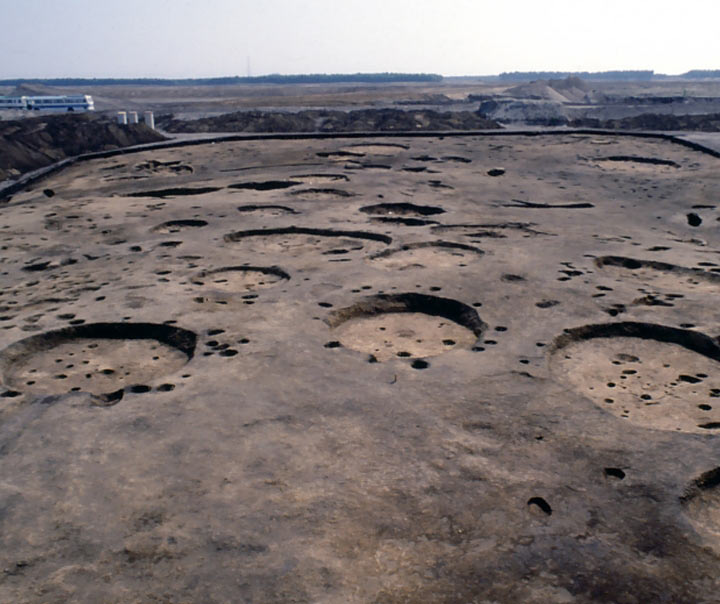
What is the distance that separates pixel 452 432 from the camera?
3479mm

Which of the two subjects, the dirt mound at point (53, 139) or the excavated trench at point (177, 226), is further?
the dirt mound at point (53, 139)

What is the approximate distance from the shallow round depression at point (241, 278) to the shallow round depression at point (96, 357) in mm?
1023

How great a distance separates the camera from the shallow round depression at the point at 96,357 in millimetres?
4188

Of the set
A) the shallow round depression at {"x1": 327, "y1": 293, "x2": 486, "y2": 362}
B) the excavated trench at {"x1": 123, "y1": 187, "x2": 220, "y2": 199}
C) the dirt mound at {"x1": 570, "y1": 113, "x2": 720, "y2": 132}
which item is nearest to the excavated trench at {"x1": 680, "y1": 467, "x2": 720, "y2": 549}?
the shallow round depression at {"x1": 327, "y1": 293, "x2": 486, "y2": 362}

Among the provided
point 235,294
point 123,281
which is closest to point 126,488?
point 235,294

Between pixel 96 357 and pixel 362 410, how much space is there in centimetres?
197

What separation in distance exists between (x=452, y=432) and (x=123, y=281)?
141 inches

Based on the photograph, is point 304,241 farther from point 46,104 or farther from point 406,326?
point 46,104

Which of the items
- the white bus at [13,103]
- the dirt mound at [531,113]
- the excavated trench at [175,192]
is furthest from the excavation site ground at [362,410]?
the white bus at [13,103]

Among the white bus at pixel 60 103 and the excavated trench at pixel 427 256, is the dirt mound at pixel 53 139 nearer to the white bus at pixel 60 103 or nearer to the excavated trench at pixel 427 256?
the excavated trench at pixel 427 256

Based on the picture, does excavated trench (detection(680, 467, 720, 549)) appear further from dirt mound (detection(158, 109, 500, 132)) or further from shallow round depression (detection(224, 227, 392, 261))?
dirt mound (detection(158, 109, 500, 132))

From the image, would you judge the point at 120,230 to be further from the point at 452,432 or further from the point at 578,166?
the point at 578,166

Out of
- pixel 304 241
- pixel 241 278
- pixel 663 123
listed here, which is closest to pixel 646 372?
pixel 241 278

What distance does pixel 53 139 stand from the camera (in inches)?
702
